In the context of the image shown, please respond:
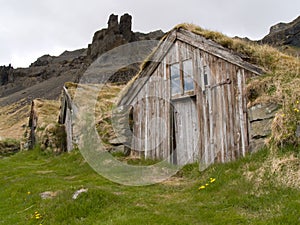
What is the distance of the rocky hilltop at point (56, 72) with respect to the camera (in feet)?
329

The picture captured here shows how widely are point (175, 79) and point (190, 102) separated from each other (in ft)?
4.02

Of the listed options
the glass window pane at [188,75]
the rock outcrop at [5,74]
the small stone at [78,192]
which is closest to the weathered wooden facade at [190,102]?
the glass window pane at [188,75]

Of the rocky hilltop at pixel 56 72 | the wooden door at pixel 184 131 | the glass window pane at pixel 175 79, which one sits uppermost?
the rocky hilltop at pixel 56 72

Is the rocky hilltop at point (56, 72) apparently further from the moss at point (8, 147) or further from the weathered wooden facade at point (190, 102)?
the weathered wooden facade at point (190, 102)

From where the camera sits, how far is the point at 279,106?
10.1 meters

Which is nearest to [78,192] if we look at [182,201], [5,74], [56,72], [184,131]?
[182,201]

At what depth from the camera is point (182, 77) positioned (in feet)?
42.8

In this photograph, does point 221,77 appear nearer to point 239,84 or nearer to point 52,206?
point 239,84

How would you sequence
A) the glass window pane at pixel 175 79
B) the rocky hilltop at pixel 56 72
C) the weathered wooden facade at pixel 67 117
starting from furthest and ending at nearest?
the rocky hilltop at pixel 56 72
the weathered wooden facade at pixel 67 117
the glass window pane at pixel 175 79

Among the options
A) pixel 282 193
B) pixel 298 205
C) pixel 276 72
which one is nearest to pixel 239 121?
pixel 276 72

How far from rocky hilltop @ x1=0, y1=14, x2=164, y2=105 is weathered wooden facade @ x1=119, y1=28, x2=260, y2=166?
21.8 meters

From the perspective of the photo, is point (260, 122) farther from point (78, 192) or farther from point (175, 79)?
point (78, 192)

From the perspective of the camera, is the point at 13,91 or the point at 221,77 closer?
the point at 221,77

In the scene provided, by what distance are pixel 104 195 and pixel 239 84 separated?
595cm
